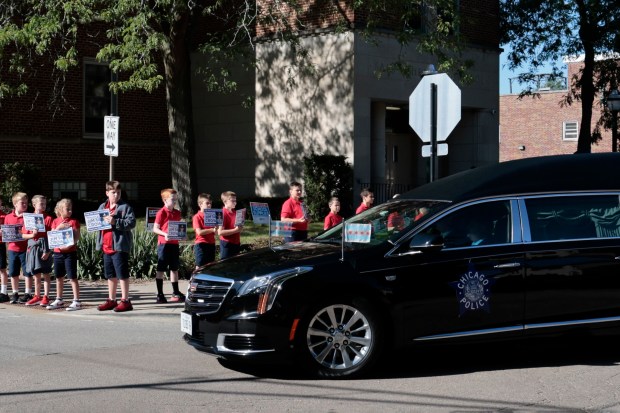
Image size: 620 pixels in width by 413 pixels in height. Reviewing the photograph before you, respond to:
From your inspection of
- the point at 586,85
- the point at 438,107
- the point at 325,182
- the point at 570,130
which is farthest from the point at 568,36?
the point at 570,130

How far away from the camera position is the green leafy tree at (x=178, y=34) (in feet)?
66.3

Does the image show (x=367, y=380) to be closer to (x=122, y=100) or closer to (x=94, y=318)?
(x=94, y=318)

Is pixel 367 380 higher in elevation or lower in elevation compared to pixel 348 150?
lower

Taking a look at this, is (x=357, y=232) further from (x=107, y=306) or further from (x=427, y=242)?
(x=107, y=306)

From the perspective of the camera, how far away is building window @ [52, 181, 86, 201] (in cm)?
2739

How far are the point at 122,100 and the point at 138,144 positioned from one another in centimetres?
143

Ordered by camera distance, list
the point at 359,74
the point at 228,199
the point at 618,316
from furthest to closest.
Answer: the point at 359,74
the point at 228,199
the point at 618,316

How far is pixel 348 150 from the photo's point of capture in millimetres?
25797

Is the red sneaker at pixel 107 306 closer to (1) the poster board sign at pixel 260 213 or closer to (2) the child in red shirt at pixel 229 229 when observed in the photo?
(2) the child in red shirt at pixel 229 229

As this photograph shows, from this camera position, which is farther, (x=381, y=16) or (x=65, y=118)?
(x=65, y=118)

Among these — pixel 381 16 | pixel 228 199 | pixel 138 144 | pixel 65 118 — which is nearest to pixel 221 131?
pixel 138 144

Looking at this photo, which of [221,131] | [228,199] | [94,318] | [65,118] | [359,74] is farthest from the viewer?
[221,131]

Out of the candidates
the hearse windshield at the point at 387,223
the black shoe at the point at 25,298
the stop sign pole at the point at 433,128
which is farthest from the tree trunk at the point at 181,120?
the hearse windshield at the point at 387,223

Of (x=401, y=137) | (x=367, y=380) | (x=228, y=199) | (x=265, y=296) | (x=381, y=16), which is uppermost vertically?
(x=381, y=16)
